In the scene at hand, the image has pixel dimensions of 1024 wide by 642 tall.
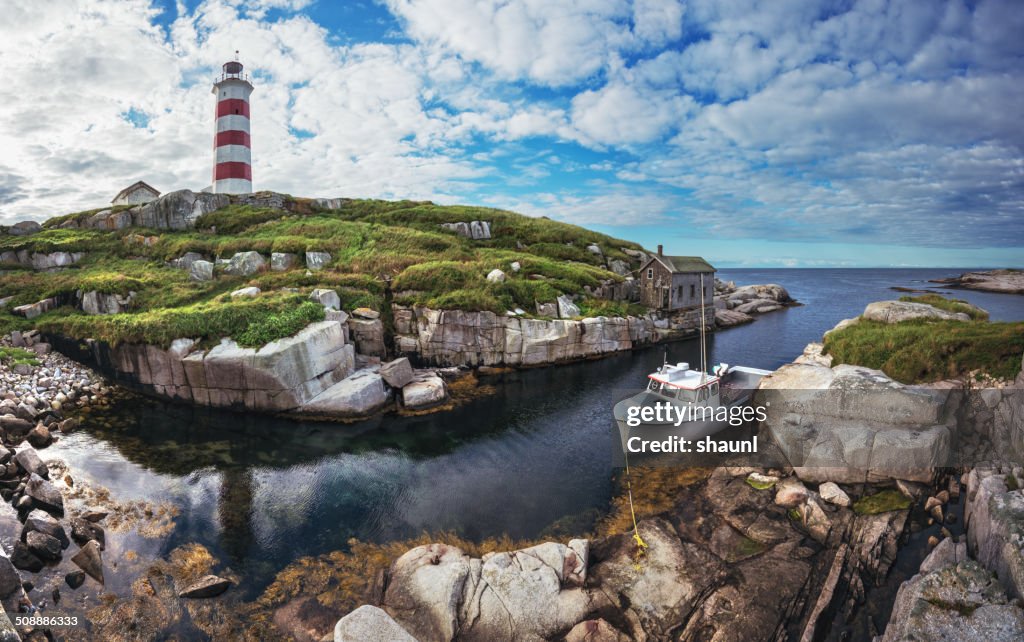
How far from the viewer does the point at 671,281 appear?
43.5 metres

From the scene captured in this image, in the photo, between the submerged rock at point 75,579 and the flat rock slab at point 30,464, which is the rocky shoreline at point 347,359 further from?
the submerged rock at point 75,579

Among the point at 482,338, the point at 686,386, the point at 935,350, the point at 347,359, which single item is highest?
the point at 935,350

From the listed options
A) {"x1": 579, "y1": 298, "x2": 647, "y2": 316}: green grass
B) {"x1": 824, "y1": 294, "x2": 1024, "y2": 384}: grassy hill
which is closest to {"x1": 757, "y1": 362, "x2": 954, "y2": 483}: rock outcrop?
{"x1": 824, "y1": 294, "x2": 1024, "y2": 384}: grassy hill

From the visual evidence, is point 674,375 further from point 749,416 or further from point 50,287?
point 50,287

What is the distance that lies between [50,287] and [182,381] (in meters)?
19.8

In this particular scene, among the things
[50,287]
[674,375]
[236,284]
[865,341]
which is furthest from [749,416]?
[50,287]

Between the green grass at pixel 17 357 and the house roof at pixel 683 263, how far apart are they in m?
45.7

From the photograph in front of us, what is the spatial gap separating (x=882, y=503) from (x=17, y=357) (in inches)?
1616

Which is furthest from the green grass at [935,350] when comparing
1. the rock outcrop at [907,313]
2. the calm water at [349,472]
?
the calm water at [349,472]

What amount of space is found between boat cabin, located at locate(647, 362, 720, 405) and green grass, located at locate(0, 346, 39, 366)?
33357 mm

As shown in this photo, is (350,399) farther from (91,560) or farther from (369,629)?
(369,629)

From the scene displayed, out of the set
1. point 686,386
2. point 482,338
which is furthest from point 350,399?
point 686,386

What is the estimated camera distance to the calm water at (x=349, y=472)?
1450cm

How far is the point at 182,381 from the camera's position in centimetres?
2478
